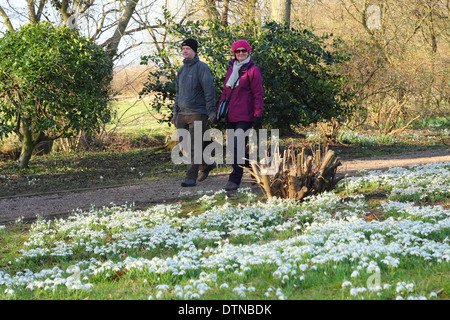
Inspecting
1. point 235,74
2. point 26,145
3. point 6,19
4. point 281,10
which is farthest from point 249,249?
point 6,19

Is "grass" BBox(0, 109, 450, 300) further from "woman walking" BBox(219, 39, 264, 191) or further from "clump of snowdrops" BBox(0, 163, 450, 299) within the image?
"woman walking" BBox(219, 39, 264, 191)

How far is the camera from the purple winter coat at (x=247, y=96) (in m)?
8.09

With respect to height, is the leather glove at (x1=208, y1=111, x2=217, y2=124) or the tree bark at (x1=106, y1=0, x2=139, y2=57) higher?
the tree bark at (x1=106, y1=0, x2=139, y2=57)

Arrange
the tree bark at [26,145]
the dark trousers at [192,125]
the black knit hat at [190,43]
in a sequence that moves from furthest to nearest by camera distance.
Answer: the tree bark at [26,145]
the dark trousers at [192,125]
the black knit hat at [190,43]

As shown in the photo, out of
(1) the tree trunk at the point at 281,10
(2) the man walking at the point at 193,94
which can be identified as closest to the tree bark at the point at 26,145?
(2) the man walking at the point at 193,94

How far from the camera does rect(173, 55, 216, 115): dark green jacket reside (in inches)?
334

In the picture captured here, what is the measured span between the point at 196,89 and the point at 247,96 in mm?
948

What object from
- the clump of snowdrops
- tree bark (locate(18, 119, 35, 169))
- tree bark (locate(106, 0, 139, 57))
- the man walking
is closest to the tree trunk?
tree bark (locate(106, 0, 139, 57))

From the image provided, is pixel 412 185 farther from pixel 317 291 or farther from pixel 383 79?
pixel 383 79

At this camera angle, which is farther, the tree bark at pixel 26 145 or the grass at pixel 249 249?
the tree bark at pixel 26 145

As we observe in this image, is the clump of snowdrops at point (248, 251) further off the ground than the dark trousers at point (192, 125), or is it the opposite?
the dark trousers at point (192, 125)

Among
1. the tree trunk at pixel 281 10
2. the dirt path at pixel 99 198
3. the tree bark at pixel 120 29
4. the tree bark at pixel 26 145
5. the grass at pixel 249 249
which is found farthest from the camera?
the tree bark at pixel 120 29

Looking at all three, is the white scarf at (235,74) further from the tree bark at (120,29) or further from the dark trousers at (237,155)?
the tree bark at (120,29)

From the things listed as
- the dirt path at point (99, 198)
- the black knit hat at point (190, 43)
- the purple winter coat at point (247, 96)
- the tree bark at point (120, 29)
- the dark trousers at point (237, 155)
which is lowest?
the dirt path at point (99, 198)
